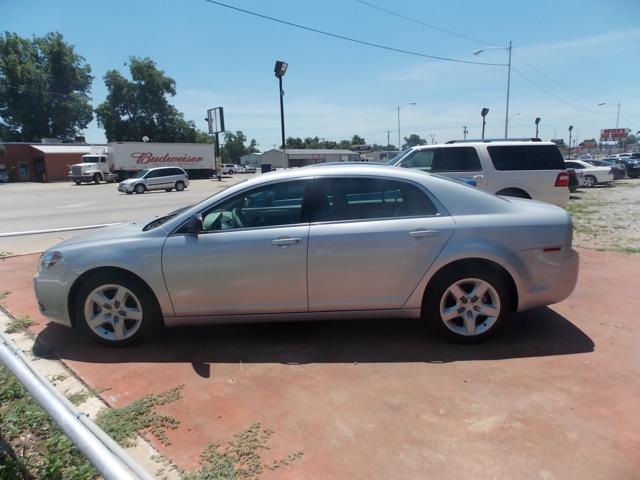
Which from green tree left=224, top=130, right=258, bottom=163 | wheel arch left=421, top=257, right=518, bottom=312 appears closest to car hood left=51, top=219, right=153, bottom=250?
wheel arch left=421, top=257, right=518, bottom=312

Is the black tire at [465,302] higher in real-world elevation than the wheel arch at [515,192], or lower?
lower

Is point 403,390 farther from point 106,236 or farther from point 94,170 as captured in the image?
point 94,170

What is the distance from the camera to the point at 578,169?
23.3m

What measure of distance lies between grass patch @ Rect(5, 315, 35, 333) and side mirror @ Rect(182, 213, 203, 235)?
2.27 meters

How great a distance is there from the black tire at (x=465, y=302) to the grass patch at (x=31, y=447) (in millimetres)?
2747

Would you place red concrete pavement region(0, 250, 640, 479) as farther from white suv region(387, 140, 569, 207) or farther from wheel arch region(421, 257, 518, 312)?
white suv region(387, 140, 569, 207)

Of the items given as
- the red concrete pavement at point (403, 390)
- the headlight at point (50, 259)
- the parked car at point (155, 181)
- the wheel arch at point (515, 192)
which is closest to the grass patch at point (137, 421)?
the red concrete pavement at point (403, 390)

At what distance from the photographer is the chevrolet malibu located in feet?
12.4

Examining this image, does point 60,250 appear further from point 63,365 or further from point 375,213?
point 375,213

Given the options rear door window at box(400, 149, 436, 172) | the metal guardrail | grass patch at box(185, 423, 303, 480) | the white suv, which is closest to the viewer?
the metal guardrail

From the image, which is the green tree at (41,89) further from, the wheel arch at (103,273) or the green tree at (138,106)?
the wheel arch at (103,273)

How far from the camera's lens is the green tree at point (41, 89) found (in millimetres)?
60531

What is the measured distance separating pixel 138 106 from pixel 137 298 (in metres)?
70.3

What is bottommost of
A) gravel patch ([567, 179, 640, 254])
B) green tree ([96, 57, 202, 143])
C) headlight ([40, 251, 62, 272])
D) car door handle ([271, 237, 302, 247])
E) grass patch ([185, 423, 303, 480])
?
gravel patch ([567, 179, 640, 254])
